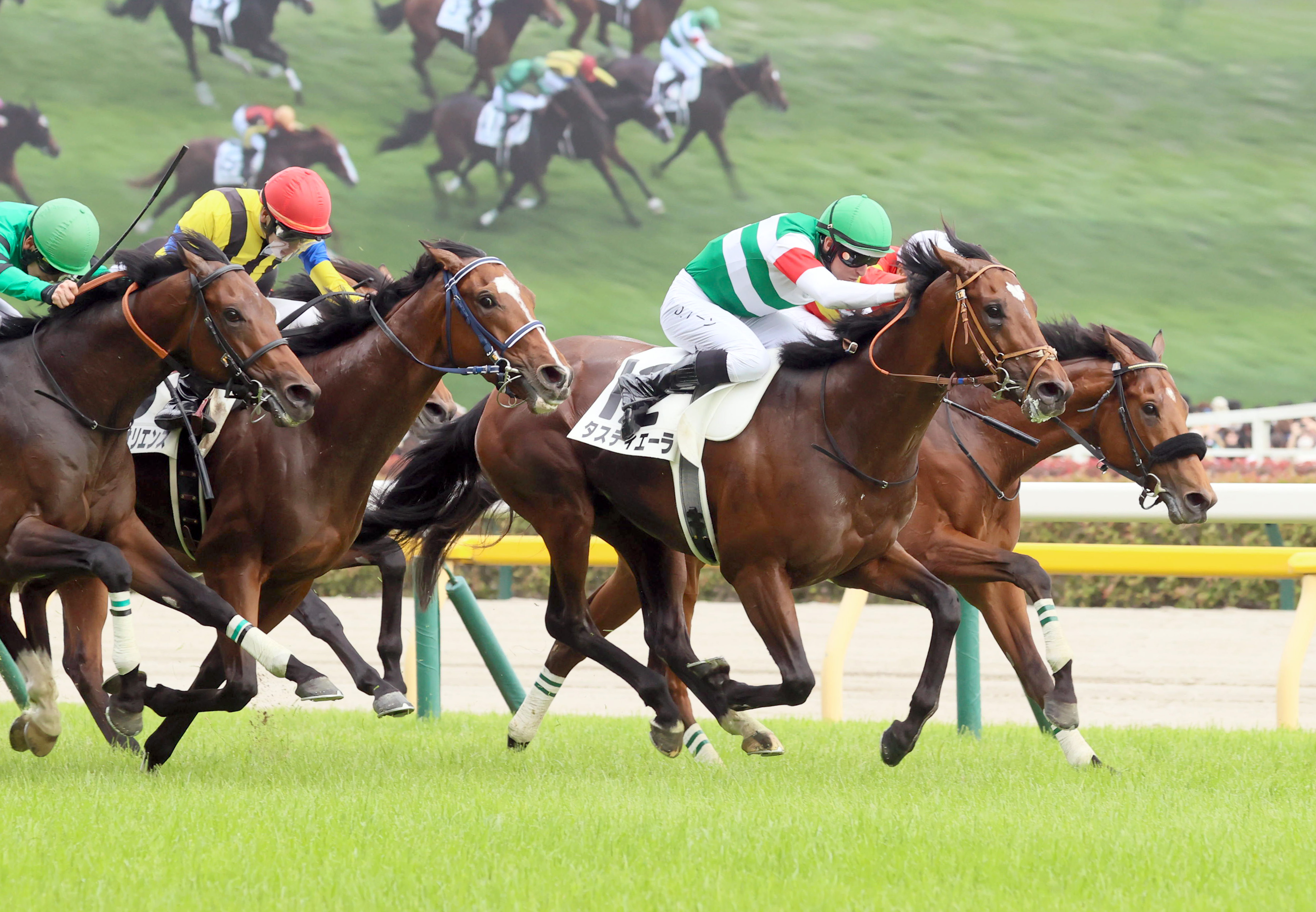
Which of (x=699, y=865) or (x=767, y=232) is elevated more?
(x=767, y=232)

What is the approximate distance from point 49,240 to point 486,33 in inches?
855

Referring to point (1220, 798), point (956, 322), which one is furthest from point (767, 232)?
point (1220, 798)

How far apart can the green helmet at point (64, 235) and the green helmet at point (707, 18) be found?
21.2 meters

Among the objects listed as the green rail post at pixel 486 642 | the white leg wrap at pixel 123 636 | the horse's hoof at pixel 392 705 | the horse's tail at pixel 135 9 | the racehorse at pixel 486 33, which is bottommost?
the horse's tail at pixel 135 9

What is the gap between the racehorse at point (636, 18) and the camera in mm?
25797

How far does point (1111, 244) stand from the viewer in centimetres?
2602

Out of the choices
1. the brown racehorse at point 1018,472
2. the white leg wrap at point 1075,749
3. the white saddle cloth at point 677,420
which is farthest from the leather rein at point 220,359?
the white leg wrap at point 1075,749

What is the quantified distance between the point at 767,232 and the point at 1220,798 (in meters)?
2.22

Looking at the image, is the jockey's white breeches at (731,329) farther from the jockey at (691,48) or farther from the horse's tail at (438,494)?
the jockey at (691,48)

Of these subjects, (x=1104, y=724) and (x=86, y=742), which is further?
(x=1104, y=724)

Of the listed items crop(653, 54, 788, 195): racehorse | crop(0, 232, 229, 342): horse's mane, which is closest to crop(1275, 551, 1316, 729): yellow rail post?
crop(0, 232, 229, 342): horse's mane

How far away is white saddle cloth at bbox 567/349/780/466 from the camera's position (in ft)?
16.9

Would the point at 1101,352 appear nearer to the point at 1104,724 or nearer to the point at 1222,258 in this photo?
the point at 1104,724

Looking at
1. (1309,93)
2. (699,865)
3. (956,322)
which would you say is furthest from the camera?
(1309,93)
